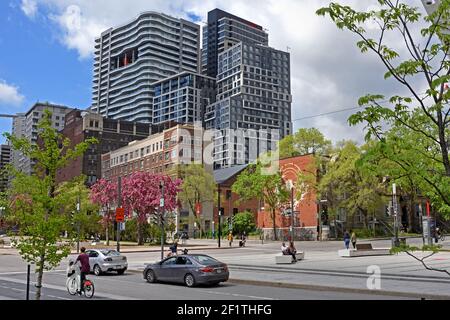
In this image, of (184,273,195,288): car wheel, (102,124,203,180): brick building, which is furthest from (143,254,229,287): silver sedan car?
(102,124,203,180): brick building

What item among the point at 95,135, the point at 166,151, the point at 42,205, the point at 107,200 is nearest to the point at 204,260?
the point at 42,205

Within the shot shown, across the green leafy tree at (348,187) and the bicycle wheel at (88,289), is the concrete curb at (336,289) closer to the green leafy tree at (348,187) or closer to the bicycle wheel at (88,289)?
the bicycle wheel at (88,289)

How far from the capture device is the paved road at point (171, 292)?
53.2 feet

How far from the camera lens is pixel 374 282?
784 inches

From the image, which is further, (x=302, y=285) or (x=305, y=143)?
(x=305, y=143)

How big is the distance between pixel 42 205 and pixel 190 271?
10.6 metres

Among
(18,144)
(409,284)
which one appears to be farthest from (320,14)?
(409,284)

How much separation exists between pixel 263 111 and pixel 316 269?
158612mm

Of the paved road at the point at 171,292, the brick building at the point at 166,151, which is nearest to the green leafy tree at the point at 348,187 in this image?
the brick building at the point at 166,151

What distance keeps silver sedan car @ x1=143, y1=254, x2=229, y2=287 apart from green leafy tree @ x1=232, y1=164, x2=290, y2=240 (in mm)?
50393

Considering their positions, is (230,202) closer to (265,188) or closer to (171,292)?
(265,188)

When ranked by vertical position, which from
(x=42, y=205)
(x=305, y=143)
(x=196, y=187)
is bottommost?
(x=42, y=205)

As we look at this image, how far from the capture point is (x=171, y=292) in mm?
18094
